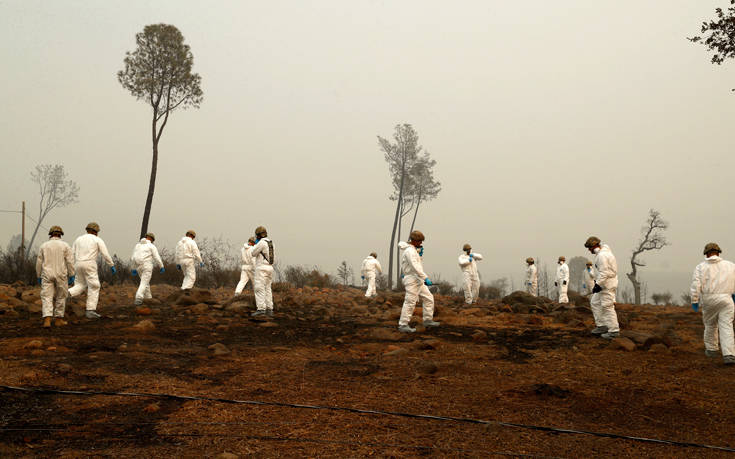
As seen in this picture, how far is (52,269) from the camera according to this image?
10.0 metres

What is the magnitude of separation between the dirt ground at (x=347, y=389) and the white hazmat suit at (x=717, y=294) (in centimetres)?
45

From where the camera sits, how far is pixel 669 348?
346 inches

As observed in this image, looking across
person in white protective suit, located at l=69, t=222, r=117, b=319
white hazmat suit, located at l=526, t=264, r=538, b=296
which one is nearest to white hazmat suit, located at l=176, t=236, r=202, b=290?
person in white protective suit, located at l=69, t=222, r=117, b=319

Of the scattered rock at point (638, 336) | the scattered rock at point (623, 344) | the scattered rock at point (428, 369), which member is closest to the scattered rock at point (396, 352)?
Answer: the scattered rock at point (428, 369)

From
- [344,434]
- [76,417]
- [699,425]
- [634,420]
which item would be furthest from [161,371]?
[699,425]

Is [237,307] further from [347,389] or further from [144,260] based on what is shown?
[347,389]

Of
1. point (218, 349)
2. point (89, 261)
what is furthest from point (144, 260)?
point (218, 349)

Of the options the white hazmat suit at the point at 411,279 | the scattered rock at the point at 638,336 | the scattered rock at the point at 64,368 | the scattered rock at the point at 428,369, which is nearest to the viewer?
the scattered rock at the point at 64,368

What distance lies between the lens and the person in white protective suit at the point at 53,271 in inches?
395

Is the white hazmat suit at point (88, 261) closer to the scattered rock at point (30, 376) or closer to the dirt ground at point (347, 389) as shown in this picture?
the dirt ground at point (347, 389)

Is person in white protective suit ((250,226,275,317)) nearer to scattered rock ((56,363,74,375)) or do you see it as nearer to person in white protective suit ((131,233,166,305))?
person in white protective suit ((131,233,166,305))

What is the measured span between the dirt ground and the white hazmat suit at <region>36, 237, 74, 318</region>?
2.07 ft

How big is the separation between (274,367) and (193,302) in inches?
277

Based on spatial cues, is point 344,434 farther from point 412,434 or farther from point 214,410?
point 214,410
